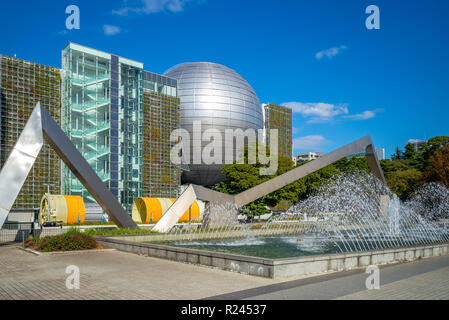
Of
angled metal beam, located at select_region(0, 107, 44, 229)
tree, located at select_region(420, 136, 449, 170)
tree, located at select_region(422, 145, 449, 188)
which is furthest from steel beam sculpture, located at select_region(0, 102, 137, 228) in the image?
tree, located at select_region(420, 136, 449, 170)

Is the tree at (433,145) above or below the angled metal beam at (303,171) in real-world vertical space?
above

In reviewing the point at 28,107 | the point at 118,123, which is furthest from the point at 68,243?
the point at 118,123

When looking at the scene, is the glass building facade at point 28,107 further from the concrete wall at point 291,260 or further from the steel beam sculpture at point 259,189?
the concrete wall at point 291,260

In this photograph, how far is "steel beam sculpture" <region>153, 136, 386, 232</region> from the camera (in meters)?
19.6

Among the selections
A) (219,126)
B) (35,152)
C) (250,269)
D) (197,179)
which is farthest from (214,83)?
(250,269)

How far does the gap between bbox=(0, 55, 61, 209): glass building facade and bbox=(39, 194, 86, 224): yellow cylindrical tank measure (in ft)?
11.2

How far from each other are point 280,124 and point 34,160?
57937mm

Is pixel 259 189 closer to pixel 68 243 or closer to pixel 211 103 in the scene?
pixel 68 243

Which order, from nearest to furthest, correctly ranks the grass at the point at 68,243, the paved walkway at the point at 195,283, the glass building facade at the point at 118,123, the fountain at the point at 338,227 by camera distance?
1. the paved walkway at the point at 195,283
2. the grass at the point at 68,243
3. the fountain at the point at 338,227
4. the glass building facade at the point at 118,123

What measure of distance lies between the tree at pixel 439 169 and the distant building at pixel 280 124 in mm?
28349

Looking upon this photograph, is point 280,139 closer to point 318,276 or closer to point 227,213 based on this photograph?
point 227,213

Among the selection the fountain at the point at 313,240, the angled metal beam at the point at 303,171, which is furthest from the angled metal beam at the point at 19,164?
the angled metal beam at the point at 303,171

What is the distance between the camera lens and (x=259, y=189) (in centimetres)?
2292

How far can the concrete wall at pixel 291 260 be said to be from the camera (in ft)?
31.4
